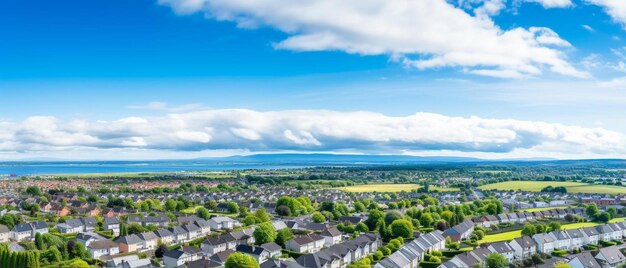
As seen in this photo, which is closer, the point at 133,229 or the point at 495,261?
the point at 495,261

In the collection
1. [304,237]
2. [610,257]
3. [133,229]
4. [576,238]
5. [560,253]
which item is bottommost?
[560,253]

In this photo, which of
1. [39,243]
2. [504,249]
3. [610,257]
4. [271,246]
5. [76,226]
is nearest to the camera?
[610,257]

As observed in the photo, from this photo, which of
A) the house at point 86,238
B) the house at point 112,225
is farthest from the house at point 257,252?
the house at point 112,225

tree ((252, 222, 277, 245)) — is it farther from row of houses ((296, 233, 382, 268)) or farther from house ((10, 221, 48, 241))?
house ((10, 221, 48, 241))

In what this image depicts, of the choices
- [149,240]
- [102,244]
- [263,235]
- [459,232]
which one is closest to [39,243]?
[102,244]

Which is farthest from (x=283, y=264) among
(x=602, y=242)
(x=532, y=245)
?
(x=602, y=242)

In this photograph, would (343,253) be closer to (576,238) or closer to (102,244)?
(102,244)
